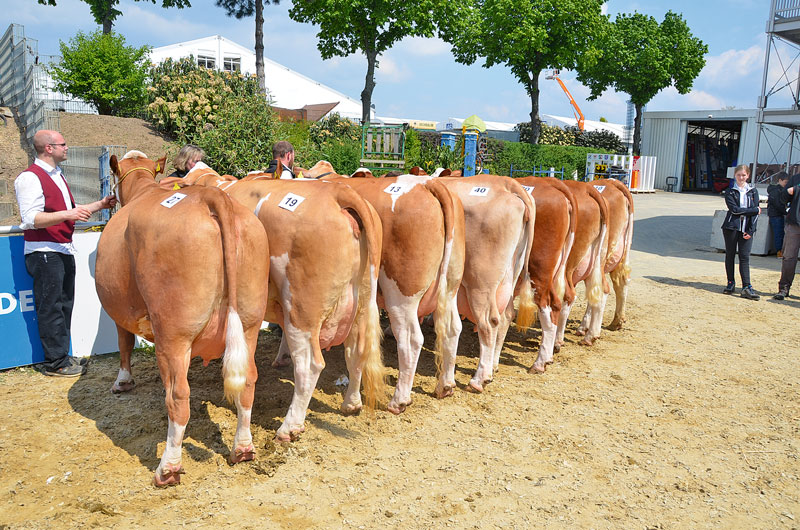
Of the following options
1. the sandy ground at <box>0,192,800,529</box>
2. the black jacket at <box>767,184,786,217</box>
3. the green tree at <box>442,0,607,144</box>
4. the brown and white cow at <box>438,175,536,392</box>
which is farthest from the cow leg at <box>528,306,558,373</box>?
the green tree at <box>442,0,607,144</box>

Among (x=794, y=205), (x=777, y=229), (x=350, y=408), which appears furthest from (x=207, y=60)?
(x=350, y=408)

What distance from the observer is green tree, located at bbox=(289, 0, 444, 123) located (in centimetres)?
2395

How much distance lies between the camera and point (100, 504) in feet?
10.3

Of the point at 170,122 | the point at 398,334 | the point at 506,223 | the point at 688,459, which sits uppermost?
the point at 170,122

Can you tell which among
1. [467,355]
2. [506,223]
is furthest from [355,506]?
[467,355]

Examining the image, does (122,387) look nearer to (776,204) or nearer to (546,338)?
(546,338)

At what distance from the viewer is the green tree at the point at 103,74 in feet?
65.0

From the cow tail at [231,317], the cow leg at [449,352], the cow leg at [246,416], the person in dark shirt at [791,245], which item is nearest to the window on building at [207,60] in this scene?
the person in dark shirt at [791,245]

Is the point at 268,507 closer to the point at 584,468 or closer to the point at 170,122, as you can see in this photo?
the point at 584,468

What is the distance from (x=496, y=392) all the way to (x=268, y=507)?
8.48ft

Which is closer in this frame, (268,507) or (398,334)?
(268,507)

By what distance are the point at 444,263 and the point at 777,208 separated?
34.2ft

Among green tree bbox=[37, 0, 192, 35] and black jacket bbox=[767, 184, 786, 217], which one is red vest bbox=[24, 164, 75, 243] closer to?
black jacket bbox=[767, 184, 786, 217]

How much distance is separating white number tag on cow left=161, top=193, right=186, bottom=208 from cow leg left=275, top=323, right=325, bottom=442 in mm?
1116
